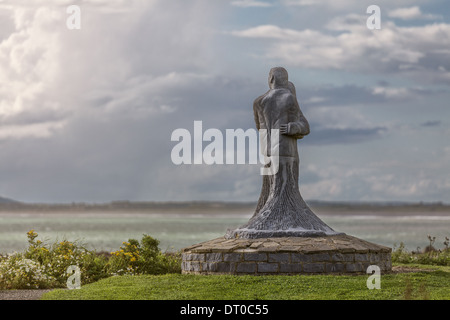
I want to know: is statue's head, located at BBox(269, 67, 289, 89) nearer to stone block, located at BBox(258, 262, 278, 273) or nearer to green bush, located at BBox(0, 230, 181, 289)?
stone block, located at BBox(258, 262, 278, 273)

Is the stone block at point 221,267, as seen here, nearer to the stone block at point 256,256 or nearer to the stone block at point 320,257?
the stone block at point 256,256

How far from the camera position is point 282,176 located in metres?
14.2

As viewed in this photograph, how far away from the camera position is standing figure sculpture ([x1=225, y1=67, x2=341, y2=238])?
45.0 ft

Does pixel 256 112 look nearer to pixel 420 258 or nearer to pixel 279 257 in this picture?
pixel 279 257

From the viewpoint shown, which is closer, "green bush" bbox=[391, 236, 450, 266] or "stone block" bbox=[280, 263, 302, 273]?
"stone block" bbox=[280, 263, 302, 273]

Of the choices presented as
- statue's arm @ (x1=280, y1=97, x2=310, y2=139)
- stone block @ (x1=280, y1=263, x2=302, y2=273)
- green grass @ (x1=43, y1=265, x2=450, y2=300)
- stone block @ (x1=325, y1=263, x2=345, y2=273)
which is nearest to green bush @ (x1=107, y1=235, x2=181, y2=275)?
green grass @ (x1=43, y1=265, x2=450, y2=300)

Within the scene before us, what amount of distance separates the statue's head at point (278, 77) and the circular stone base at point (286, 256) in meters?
3.55

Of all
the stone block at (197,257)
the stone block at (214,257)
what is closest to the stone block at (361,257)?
the stone block at (214,257)

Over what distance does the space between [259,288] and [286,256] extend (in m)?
1.31

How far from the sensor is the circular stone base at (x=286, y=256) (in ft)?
41.2

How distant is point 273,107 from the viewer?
14234mm

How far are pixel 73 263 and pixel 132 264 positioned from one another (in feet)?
4.42
